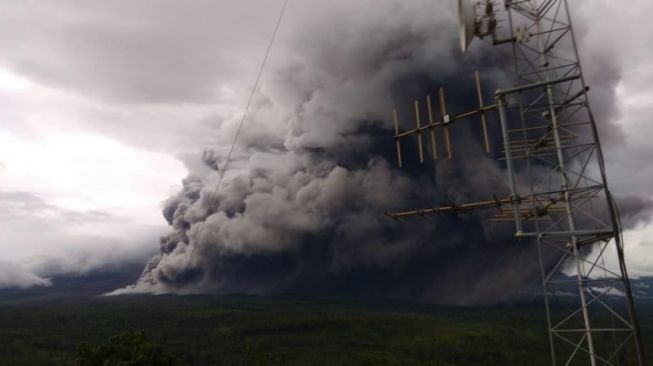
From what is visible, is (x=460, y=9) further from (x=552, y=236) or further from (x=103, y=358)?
(x=103, y=358)

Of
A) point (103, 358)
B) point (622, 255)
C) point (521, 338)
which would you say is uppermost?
point (622, 255)

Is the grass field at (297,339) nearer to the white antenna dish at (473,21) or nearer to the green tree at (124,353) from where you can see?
the green tree at (124,353)

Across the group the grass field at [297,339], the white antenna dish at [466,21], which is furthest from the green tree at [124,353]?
the grass field at [297,339]

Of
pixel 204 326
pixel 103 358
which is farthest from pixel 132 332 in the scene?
pixel 204 326

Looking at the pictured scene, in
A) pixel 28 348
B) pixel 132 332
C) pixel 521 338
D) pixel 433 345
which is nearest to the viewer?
pixel 132 332

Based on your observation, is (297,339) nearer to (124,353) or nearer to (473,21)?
(124,353)

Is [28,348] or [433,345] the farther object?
[433,345]

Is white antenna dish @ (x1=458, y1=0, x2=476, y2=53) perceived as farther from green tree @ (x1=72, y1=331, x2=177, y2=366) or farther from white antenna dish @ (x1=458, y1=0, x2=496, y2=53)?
green tree @ (x1=72, y1=331, x2=177, y2=366)
